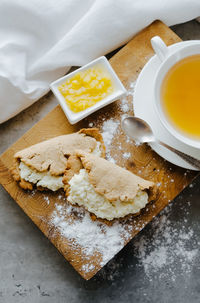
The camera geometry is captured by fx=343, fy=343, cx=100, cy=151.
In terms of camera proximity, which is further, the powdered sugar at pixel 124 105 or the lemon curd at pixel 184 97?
the powdered sugar at pixel 124 105

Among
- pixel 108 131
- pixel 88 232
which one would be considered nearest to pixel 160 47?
pixel 108 131

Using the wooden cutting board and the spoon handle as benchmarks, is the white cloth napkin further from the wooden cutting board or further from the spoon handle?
the spoon handle

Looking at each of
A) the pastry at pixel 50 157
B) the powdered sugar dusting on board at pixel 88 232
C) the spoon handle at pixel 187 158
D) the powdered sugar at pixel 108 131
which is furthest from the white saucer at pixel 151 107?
the powdered sugar dusting on board at pixel 88 232

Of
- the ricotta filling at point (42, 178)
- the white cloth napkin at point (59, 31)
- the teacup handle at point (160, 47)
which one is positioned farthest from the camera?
the white cloth napkin at point (59, 31)

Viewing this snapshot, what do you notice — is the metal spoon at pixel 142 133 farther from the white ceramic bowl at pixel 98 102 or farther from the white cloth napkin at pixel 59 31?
the white cloth napkin at pixel 59 31

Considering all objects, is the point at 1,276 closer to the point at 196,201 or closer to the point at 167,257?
the point at 167,257

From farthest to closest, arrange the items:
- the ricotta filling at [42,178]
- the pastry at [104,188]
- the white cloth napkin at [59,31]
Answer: the white cloth napkin at [59,31], the ricotta filling at [42,178], the pastry at [104,188]

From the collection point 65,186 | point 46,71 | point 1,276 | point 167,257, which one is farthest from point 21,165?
point 167,257

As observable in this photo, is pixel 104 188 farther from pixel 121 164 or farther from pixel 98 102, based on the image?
pixel 98 102
